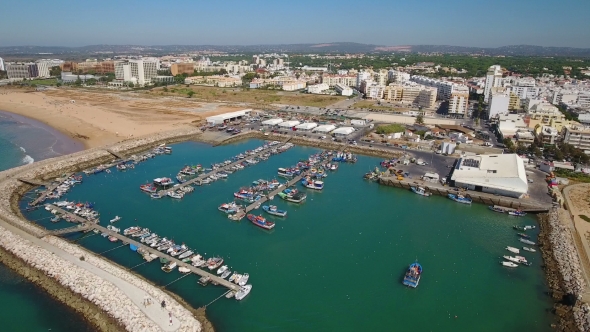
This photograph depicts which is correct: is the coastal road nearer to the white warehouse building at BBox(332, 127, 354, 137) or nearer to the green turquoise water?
the green turquoise water

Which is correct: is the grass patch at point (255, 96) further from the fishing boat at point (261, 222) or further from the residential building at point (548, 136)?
the fishing boat at point (261, 222)

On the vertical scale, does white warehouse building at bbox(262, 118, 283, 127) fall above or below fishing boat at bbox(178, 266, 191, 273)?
above

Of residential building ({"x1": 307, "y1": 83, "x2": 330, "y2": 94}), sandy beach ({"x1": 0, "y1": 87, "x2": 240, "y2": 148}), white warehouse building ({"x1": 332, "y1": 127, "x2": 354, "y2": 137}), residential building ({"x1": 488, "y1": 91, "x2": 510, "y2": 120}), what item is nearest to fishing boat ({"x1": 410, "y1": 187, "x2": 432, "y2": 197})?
white warehouse building ({"x1": 332, "y1": 127, "x2": 354, "y2": 137})

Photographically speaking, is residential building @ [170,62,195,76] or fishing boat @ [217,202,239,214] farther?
residential building @ [170,62,195,76]

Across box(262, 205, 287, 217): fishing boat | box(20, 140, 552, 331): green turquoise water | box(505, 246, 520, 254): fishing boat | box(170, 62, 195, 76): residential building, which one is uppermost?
box(170, 62, 195, 76): residential building

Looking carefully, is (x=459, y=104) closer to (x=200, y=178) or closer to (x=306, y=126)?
(x=306, y=126)

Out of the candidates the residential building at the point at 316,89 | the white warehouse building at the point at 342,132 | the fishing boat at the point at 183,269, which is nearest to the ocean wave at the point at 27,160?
the fishing boat at the point at 183,269
